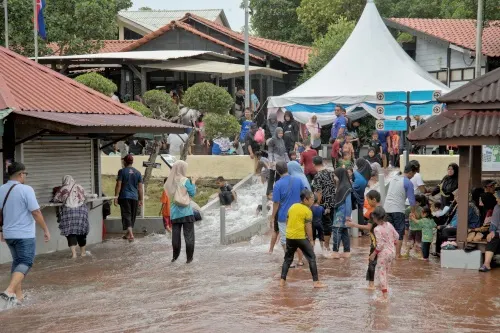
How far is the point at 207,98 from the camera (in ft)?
86.6

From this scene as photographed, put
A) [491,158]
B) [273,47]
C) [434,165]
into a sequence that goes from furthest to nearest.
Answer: [273,47], [434,165], [491,158]

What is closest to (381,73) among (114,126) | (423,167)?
(423,167)

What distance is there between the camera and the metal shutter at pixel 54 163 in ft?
56.2

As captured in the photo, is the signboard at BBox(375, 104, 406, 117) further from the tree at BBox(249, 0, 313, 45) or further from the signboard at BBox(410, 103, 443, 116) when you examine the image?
the tree at BBox(249, 0, 313, 45)

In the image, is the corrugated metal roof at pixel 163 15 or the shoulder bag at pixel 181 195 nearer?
the shoulder bag at pixel 181 195

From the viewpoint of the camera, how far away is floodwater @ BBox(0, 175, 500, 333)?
35.2 feet

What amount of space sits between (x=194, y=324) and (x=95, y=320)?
4.06 ft

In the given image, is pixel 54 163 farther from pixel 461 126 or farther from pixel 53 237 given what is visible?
pixel 461 126

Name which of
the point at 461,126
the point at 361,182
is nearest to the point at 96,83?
the point at 361,182

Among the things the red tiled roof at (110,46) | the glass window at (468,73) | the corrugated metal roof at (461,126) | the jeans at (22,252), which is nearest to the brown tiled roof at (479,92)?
the corrugated metal roof at (461,126)

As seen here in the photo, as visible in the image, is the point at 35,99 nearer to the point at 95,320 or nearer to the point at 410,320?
the point at 95,320

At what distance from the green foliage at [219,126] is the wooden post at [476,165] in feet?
30.9

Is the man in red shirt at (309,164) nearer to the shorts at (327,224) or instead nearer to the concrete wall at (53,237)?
the shorts at (327,224)

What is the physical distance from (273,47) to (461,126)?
27.1m
